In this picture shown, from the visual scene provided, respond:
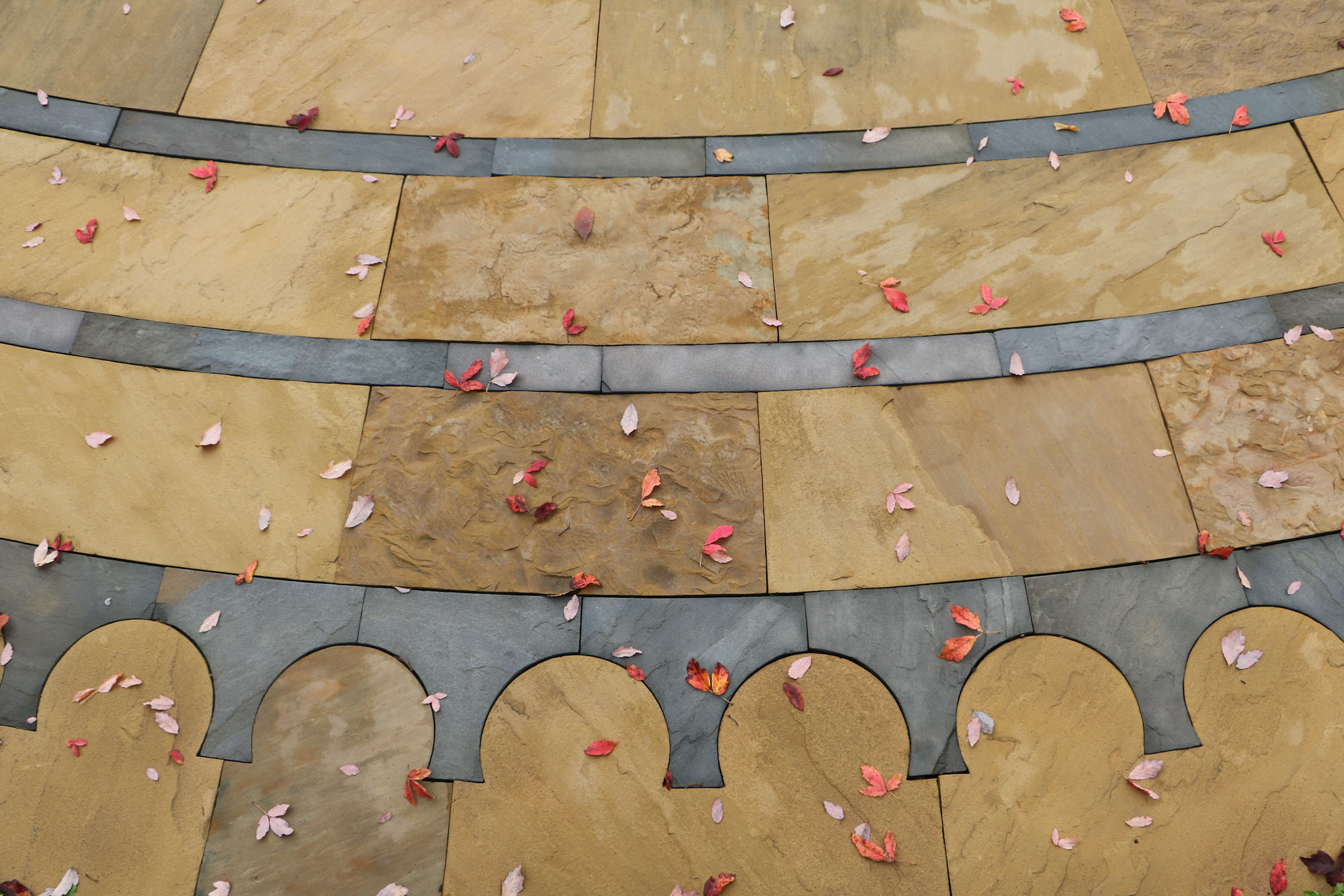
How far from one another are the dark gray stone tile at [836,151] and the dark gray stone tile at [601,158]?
124 mm

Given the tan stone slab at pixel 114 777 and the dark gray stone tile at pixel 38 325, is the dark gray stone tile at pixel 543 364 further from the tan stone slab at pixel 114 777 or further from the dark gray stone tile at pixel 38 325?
the dark gray stone tile at pixel 38 325

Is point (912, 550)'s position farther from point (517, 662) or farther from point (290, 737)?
point (290, 737)

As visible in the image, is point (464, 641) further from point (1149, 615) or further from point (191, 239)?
point (1149, 615)

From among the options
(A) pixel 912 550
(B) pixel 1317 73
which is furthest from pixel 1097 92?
(A) pixel 912 550

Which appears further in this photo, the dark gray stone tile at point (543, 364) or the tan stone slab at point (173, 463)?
the dark gray stone tile at point (543, 364)

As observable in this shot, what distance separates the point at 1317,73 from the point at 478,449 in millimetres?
4919

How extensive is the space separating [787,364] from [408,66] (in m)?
2.82

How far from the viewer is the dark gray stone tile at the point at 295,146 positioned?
431 centimetres

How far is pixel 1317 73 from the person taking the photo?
434 cm

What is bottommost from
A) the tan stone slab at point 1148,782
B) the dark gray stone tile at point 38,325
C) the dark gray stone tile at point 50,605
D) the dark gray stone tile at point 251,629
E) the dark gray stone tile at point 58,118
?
the tan stone slab at point 1148,782

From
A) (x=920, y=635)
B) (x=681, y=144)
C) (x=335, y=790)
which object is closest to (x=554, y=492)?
(x=335, y=790)

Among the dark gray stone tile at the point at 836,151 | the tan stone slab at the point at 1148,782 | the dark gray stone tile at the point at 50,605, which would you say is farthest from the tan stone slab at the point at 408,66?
the tan stone slab at the point at 1148,782

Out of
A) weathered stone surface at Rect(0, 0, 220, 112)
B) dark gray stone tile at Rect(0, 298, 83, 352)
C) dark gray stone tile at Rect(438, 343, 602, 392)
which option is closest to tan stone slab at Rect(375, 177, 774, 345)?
dark gray stone tile at Rect(438, 343, 602, 392)

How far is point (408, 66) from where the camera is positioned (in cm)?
456
